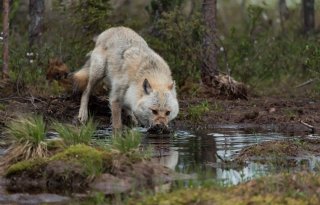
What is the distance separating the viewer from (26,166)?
9.37 meters

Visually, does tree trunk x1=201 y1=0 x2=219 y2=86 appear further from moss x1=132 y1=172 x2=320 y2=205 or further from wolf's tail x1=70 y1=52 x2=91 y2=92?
moss x1=132 y1=172 x2=320 y2=205

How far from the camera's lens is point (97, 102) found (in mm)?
15352

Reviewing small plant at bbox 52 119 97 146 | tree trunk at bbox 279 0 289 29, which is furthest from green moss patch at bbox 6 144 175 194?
tree trunk at bbox 279 0 289 29

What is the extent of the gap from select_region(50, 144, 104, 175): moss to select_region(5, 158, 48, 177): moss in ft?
0.49

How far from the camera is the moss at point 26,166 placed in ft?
30.7

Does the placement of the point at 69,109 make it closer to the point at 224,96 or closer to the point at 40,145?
the point at 224,96

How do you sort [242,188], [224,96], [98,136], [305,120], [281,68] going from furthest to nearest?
[281,68]
[224,96]
[305,120]
[98,136]
[242,188]

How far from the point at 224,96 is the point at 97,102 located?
132 inches

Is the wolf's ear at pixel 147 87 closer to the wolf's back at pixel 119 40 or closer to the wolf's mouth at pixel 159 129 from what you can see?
the wolf's mouth at pixel 159 129

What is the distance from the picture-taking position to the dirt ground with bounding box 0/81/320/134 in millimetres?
14438

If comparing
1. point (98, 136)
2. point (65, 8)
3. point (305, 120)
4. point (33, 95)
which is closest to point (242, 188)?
point (98, 136)

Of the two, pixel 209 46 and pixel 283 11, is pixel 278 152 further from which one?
pixel 283 11

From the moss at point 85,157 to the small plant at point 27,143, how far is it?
420 millimetres

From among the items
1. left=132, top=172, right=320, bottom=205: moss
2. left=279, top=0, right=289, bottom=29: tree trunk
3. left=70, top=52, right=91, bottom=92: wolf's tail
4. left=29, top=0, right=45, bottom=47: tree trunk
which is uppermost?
left=279, top=0, right=289, bottom=29: tree trunk
